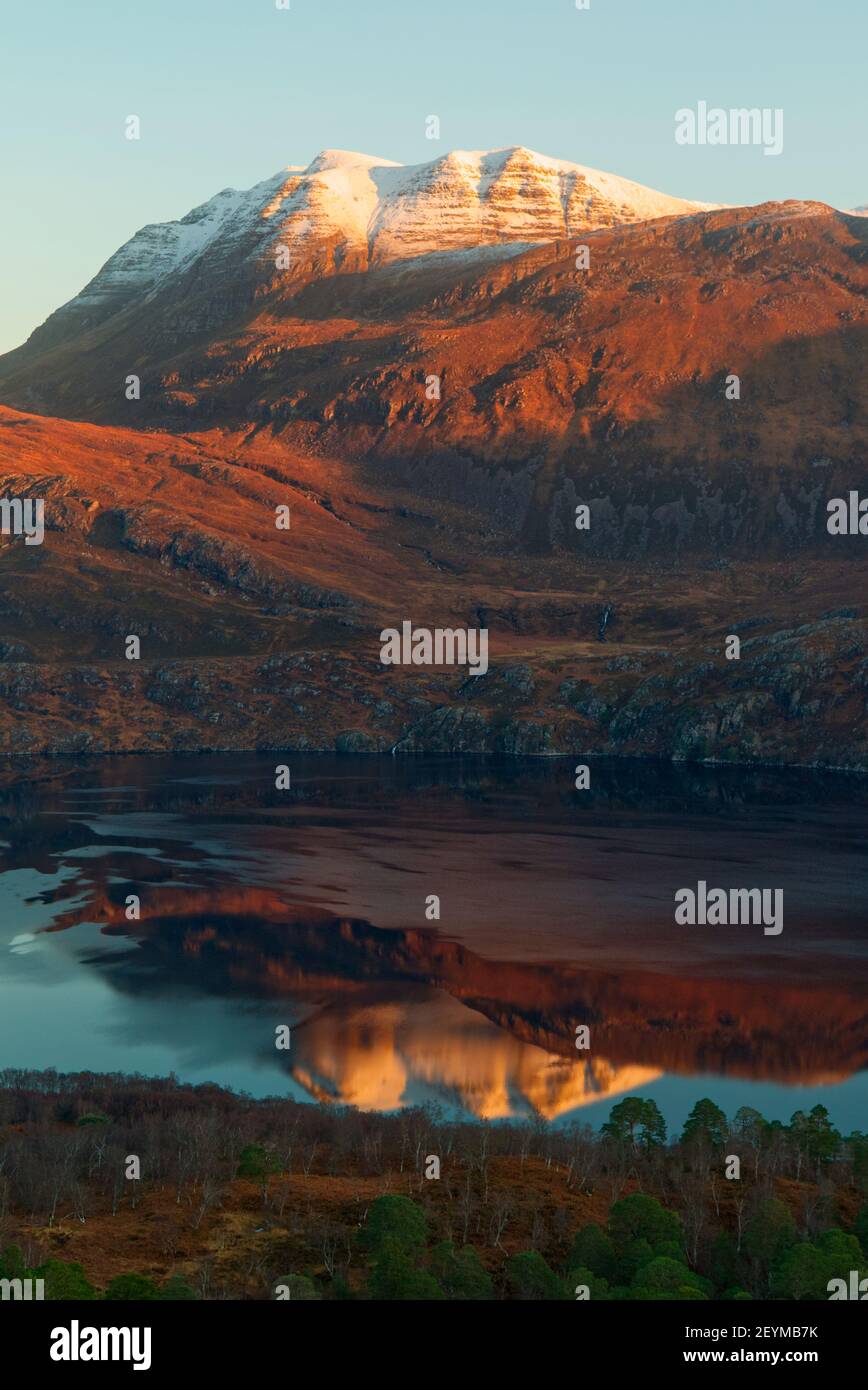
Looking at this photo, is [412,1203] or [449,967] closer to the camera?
[412,1203]

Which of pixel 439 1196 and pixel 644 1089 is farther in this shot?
pixel 644 1089

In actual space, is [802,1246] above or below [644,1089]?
above

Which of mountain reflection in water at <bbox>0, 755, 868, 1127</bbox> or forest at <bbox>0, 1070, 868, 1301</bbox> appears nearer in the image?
forest at <bbox>0, 1070, 868, 1301</bbox>

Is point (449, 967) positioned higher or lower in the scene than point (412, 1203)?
lower

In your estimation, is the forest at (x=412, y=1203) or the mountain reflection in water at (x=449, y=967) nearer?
the forest at (x=412, y=1203)

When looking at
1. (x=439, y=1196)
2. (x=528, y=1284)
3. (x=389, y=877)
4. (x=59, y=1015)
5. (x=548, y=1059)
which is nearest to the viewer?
(x=528, y=1284)

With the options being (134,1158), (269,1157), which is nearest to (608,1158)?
(269,1157)
